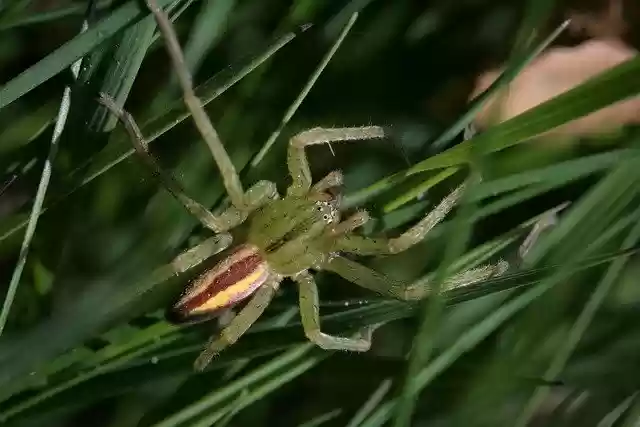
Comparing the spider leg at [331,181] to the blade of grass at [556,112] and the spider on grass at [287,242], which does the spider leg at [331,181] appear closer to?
the spider on grass at [287,242]

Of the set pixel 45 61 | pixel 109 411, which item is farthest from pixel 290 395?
pixel 45 61

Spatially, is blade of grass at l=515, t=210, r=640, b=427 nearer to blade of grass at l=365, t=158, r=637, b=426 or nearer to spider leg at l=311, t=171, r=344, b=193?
blade of grass at l=365, t=158, r=637, b=426

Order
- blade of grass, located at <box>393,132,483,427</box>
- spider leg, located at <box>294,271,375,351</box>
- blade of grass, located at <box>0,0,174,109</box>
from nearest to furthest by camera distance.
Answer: blade of grass, located at <box>393,132,483,427</box>, blade of grass, located at <box>0,0,174,109</box>, spider leg, located at <box>294,271,375,351</box>

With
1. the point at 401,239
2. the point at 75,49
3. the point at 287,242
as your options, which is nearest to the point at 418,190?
the point at 401,239

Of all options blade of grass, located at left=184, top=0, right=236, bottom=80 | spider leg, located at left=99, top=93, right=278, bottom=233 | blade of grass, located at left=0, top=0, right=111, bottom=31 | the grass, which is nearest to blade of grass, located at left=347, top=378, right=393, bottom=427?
the grass

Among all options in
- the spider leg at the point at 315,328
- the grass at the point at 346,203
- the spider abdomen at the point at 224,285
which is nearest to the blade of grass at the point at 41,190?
the grass at the point at 346,203

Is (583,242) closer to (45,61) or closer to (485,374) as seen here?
(485,374)
